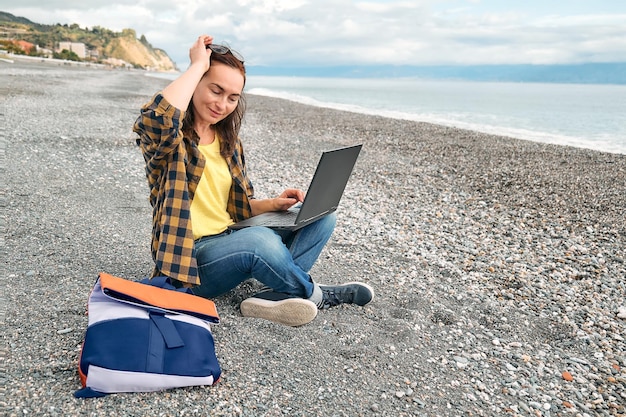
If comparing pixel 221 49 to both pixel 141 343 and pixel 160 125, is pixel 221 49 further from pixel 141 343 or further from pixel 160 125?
pixel 141 343

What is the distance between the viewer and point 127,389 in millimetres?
2652

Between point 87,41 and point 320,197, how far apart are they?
136812 mm

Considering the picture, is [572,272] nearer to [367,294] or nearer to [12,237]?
[367,294]

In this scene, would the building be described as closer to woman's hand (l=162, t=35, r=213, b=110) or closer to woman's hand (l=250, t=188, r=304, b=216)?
woman's hand (l=250, t=188, r=304, b=216)

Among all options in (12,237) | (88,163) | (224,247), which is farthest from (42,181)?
(224,247)

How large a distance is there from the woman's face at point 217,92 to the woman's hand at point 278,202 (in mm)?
795

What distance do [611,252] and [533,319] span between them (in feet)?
7.85

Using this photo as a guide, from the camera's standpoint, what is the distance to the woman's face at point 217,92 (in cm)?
335

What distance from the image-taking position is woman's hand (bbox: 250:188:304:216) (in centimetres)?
400

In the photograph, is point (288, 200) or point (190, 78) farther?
point (288, 200)

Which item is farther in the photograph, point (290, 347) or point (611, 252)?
point (611, 252)

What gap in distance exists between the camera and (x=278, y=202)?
402cm

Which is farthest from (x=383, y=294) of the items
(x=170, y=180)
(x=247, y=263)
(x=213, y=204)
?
(x=170, y=180)

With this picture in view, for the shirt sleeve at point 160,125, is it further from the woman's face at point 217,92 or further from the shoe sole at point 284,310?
the shoe sole at point 284,310
